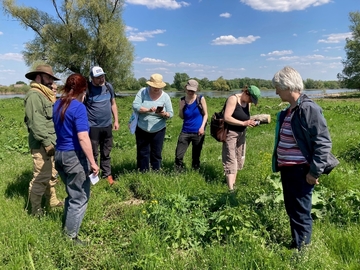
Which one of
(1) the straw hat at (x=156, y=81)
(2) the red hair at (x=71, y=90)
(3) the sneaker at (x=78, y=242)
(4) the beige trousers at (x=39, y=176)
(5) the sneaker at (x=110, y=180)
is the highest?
(1) the straw hat at (x=156, y=81)

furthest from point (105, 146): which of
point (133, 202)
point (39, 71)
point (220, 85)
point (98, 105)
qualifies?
point (220, 85)

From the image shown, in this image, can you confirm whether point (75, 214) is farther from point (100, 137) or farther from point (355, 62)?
point (355, 62)

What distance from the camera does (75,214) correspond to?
11.7ft

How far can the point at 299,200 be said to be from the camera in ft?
10.1

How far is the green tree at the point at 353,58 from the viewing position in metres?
47.9

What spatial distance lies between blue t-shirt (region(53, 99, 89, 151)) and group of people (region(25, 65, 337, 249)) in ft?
0.04

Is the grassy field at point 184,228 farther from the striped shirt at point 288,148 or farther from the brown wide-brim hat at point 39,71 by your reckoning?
the brown wide-brim hat at point 39,71

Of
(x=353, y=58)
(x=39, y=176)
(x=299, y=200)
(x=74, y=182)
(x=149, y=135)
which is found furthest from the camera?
(x=353, y=58)

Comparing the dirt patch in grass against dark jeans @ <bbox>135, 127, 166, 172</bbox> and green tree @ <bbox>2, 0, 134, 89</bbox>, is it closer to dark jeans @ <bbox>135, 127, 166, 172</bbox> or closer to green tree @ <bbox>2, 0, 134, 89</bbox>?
dark jeans @ <bbox>135, 127, 166, 172</bbox>

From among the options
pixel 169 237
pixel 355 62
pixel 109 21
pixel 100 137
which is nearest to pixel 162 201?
pixel 169 237

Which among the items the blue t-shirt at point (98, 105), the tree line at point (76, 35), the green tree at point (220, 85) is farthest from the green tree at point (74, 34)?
the green tree at point (220, 85)

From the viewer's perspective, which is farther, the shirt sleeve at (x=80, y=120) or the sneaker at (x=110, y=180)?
the sneaker at (x=110, y=180)

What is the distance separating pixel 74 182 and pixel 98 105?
7.55 feet

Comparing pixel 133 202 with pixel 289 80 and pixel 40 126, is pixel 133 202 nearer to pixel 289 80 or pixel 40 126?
pixel 40 126
